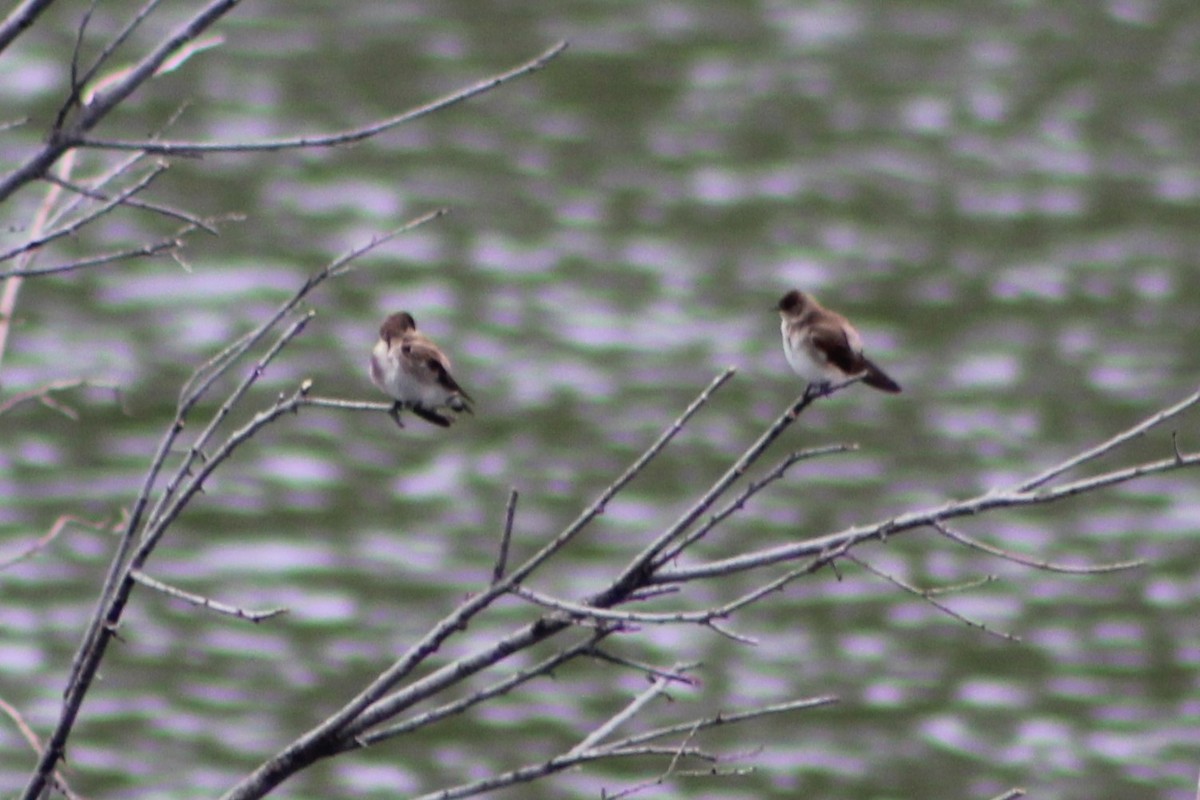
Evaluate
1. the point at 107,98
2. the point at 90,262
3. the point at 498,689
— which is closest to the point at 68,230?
the point at 90,262

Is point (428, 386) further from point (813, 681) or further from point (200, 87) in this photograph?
point (200, 87)

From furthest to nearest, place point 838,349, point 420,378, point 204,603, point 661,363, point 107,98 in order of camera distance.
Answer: point 661,363 < point 838,349 < point 420,378 < point 204,603 < point 107,98

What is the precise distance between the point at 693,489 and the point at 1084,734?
357 centimetres

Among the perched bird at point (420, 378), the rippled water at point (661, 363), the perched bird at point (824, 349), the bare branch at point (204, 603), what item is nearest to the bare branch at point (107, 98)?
the bare branch at point (204, 603)

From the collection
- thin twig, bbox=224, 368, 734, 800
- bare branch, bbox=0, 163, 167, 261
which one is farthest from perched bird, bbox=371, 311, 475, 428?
thin twig, bbox=224, 368, 734, 800

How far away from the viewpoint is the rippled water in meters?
14.5

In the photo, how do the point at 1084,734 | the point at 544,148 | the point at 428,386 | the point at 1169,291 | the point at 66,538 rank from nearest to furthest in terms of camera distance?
the point at 428,386 → the point at 1084,734 → the point at 66,538 → the point at 1169,291 → the point at 544,148

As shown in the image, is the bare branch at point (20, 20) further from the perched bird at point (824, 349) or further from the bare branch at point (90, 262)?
the perched bird at point (824, 349)

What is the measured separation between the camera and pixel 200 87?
21.7 metres

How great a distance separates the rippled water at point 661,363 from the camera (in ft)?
47.6

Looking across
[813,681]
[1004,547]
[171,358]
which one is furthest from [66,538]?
[1004,547]

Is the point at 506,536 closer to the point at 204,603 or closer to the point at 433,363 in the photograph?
the point at 204,603

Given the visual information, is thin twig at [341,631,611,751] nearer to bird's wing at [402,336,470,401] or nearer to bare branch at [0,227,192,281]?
bare branch at [0,227,192,281]

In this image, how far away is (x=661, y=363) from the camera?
17.9 meters
